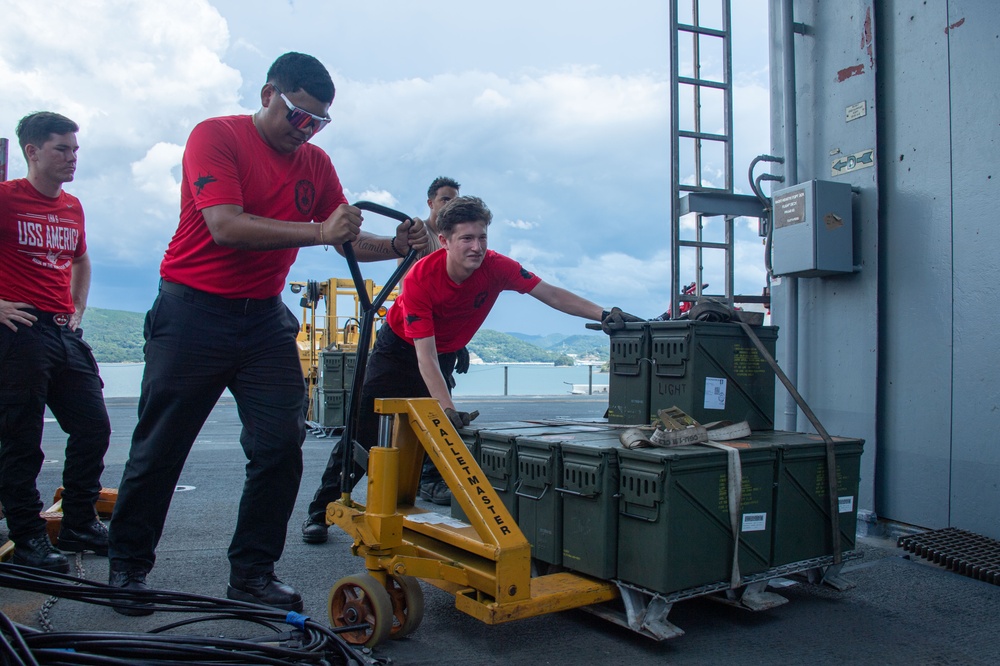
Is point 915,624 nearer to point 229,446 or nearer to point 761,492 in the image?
point 761,492

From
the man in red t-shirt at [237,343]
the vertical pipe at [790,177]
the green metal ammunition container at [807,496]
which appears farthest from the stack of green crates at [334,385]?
the green metal ammunition container at [807,496]

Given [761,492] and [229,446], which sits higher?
[761,492]

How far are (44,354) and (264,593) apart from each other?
154cm

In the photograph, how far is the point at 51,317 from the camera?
11.4 feet

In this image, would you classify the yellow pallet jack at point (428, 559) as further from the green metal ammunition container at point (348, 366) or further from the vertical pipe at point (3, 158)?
the green metal ammunition container at point (348, 366)

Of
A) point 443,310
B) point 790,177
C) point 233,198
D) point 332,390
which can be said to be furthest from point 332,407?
point 233,198

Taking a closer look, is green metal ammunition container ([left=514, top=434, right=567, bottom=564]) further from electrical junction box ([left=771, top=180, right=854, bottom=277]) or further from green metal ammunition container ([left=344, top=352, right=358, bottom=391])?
green metal ammunition container ([left=344, top=352, right=358, bottom=391])

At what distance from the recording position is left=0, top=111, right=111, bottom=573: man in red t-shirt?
3242mm

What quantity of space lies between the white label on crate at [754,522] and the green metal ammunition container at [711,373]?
54cm

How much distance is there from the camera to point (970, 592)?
321 cm

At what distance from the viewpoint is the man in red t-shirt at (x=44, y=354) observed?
3.24 metres

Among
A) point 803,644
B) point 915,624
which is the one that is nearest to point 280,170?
point 803,644

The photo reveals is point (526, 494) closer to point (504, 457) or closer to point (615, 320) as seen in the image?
point (504, 457)

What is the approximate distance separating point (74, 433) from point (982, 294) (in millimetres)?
4536
